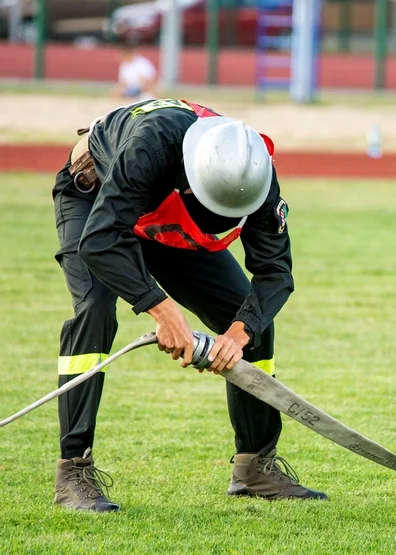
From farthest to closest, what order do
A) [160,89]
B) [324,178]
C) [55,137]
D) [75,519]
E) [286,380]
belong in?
1. [160,89]
2. [55,137]
3. [324,178]
4. [286,380]
5. [75,519]

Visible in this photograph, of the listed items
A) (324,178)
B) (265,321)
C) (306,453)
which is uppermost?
→ (265,321)

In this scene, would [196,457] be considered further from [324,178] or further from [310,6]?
[310,6]

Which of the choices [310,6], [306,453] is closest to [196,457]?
[306,453]

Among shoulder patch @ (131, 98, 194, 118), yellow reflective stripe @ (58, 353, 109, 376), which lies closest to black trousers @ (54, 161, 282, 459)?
→ yellow reflective stripe @ (58, 353, 109, 376)

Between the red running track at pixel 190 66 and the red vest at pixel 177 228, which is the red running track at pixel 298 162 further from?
the red vest at pixel 177 228

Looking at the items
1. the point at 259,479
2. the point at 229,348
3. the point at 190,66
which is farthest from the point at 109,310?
the point at 190,66

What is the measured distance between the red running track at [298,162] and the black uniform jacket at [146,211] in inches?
590

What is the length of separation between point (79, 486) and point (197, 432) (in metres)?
1.42

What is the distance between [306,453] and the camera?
19.2 ft

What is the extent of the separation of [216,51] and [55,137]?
28.3 ft

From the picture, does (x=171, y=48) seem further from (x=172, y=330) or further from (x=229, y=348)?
(x=172, y=330)

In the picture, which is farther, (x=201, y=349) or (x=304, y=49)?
(x=304, y=49)

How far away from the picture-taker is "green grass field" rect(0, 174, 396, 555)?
14.8 feet

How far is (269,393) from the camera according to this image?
474 cm
